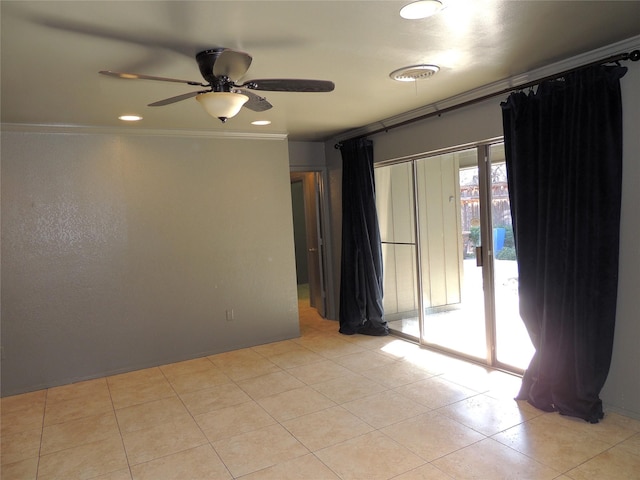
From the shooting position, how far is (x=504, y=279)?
13.4 feet

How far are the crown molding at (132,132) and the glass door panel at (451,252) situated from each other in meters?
1.88

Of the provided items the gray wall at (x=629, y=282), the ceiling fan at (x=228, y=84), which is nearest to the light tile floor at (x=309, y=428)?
the gray wall at (x=629, y=282)

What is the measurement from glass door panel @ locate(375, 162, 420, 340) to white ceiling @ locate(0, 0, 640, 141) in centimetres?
149

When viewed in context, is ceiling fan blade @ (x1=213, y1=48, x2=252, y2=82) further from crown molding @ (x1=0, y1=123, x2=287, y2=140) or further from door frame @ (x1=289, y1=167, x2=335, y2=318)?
door frame @ (x1=289, y1=167, x2=335, y2=318)

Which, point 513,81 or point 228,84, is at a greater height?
point 513,81

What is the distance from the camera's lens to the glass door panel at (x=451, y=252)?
4.39 metres

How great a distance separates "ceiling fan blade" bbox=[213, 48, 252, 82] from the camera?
228cm

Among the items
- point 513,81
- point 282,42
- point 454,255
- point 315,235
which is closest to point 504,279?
point 454,255

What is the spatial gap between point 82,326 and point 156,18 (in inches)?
132

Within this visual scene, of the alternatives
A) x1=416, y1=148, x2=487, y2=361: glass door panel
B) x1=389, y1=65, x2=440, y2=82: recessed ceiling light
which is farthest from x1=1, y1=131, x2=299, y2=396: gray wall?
x1=389, y1=65, x2=440, y2=82: recessed ceiling light

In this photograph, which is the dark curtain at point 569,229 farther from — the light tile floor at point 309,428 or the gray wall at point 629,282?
the light tile floor at point 309,428

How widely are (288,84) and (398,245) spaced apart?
10.7 feet

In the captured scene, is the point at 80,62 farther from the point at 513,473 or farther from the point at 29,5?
the point at 513,473

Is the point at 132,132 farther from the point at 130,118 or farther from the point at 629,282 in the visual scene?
the point at 629,282
